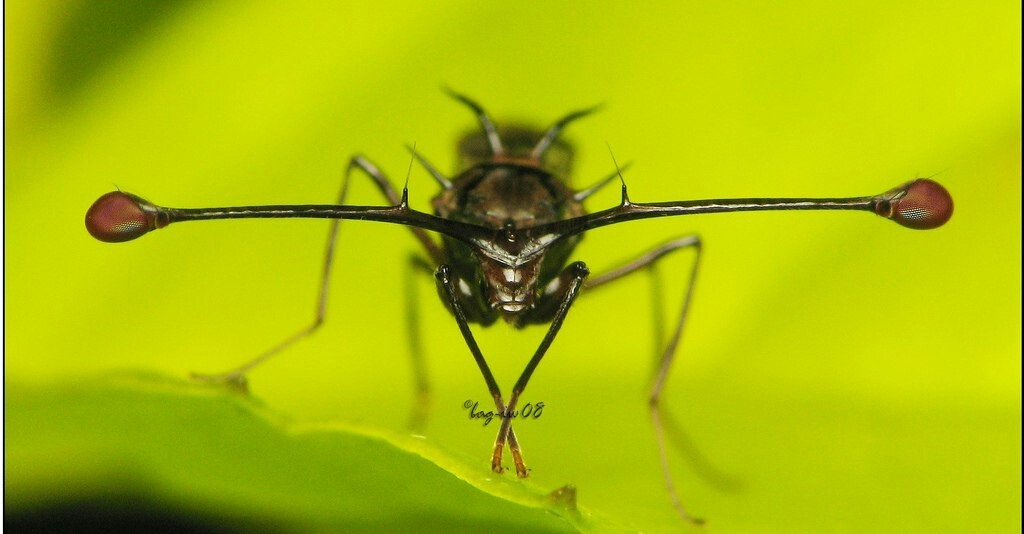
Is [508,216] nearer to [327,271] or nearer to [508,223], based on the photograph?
[508,223]

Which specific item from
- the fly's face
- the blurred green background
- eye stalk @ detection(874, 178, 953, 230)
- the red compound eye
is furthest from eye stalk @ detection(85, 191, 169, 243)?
eye stalk @ detection(874, 178, 953, 230)

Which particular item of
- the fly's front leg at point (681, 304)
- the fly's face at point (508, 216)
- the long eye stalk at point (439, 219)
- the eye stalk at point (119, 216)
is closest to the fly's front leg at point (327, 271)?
the fly's face at point (508, 216)

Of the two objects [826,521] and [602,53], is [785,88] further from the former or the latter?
[826,521]

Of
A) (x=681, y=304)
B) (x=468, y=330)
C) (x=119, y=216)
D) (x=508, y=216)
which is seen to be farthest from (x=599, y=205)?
(x=119, y=216)

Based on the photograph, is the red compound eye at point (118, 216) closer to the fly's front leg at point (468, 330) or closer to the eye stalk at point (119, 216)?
the eye stalk at point (119, 216)

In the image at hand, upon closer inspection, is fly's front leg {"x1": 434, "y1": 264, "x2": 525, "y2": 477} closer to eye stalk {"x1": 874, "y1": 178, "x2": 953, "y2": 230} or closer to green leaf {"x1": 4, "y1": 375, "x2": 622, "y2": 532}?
green leaf {"x1": 4, "y1": 375, "x2": 622, "y2": 532}
